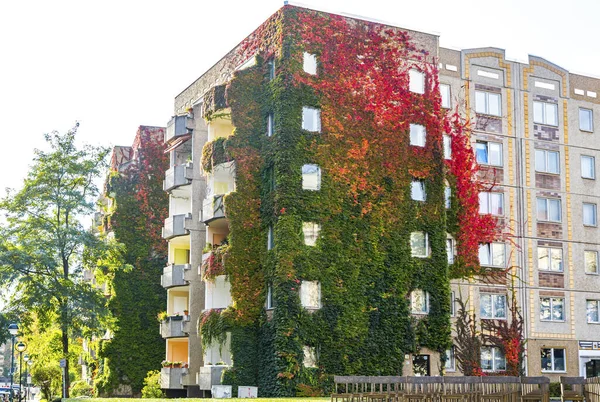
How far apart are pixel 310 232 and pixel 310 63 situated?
8.49 m

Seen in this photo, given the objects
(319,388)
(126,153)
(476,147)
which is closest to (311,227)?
(319,388)

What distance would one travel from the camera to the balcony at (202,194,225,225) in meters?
50.6

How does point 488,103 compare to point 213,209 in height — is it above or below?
above

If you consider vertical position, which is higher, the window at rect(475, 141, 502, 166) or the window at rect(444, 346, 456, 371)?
the window at rect(475, 141, 502, 166)

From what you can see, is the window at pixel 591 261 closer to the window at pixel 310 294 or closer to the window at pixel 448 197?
the window at pixel 448 197

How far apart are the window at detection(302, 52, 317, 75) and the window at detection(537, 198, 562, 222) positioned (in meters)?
16.4

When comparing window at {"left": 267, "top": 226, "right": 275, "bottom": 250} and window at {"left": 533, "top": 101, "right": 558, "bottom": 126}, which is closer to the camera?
window at {"left": 267, "top": 226, "right": 275, "bottom": 250}

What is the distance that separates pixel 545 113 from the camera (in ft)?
190

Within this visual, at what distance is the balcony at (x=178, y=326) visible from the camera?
2176 inches

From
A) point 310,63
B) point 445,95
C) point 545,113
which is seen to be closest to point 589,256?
point 545,113

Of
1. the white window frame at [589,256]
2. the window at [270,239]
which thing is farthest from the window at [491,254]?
the window at [270,239]

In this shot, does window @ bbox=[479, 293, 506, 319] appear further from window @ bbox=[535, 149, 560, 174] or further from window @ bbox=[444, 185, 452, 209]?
window @ bbox=[535, 149, 560, 174]

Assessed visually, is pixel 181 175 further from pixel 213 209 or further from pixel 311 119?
pixel 311 119

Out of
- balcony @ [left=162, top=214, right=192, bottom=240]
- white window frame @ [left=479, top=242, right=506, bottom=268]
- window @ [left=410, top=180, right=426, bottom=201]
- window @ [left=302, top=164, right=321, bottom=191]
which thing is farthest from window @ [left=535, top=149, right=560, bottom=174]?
balcony @ [left=162, top=214, right=192, bottom=240]
